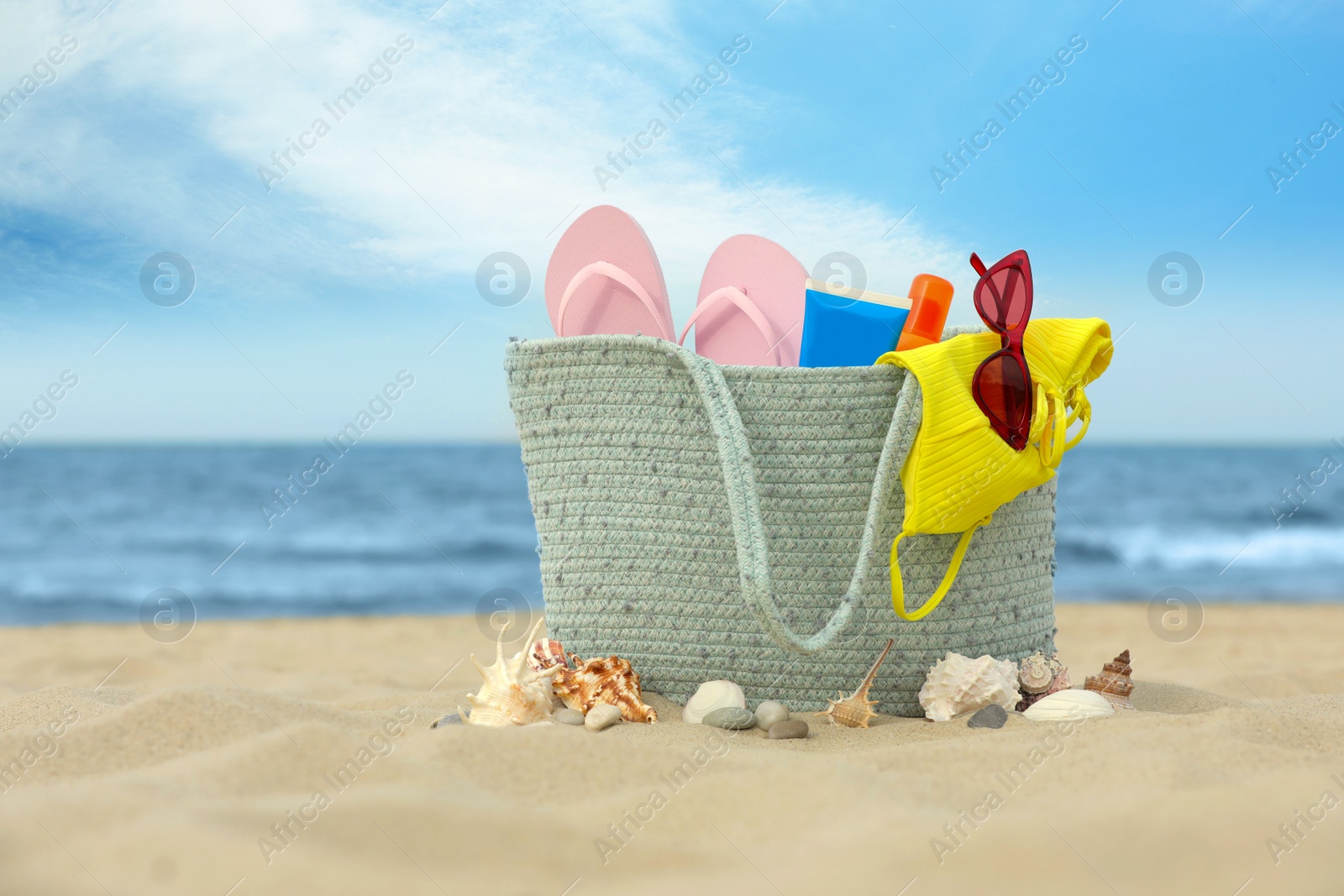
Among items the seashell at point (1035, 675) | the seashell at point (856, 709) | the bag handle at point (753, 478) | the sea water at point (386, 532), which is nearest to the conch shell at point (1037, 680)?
the seashell at point (1035, 675)

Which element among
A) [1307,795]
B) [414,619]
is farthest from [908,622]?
[414,619]

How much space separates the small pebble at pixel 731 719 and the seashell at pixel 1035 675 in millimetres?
459

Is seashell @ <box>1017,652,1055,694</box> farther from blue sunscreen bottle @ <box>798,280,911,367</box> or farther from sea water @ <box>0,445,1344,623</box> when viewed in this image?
sea water @ <box>0,445,1344,623</box>

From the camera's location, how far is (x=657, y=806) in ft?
3.48

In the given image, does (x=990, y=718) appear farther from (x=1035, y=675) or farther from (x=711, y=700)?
(x=711, y=700)

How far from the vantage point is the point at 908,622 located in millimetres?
1490

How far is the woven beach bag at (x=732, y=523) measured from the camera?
4.73ft

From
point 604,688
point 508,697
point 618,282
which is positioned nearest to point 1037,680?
point 604,688

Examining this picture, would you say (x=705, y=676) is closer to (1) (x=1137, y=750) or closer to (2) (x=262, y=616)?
(1) (x=1137, y=750)

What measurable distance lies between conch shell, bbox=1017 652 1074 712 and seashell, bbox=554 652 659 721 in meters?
0.59

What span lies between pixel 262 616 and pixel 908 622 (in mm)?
4613

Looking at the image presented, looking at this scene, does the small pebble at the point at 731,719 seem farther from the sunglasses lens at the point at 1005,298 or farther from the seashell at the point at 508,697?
the sunglasses lens at the point at 1005,298

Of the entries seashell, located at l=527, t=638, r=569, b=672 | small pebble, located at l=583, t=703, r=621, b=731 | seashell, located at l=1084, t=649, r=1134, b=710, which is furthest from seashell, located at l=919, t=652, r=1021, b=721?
seashell, located at l=527, t=638, r=569, b=672

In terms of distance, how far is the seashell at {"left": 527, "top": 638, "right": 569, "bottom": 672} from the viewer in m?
1.55
